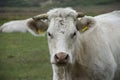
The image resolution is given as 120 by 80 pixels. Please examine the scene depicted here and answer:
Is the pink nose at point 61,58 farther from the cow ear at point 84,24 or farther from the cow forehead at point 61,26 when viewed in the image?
the cow ear at point 84,24

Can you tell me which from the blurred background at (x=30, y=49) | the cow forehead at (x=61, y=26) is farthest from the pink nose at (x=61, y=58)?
the blurred background at (x=30, y=49)

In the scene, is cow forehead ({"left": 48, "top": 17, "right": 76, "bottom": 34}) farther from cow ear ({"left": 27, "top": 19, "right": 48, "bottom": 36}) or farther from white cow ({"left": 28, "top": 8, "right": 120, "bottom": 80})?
cow ear ({"left": 27, "top": 19, "right": 48, "bottom": 36})

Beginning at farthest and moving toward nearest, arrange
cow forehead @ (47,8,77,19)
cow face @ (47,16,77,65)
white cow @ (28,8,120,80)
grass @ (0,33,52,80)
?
grass @ (0,33,52,80) → cow forehead @ (47,8,77,19) → white cow @ (28,8,120,80) → cow face @ (47,16,77,65)

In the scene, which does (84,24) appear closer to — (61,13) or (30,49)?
(61,13)

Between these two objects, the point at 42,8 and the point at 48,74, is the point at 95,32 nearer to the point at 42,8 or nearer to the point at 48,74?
the point at 48,74

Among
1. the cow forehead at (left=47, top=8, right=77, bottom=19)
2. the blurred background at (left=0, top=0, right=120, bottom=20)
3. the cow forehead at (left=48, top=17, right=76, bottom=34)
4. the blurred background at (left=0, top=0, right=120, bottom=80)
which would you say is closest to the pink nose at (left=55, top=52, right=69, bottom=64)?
the cow forehead at (left=48, top=17, right=76, bottom=34)

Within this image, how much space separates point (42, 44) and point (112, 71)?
35.8 ft

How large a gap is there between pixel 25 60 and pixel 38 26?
6.77m

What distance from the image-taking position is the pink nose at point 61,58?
24.2 feet

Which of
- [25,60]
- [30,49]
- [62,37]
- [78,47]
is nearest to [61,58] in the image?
[62,37]

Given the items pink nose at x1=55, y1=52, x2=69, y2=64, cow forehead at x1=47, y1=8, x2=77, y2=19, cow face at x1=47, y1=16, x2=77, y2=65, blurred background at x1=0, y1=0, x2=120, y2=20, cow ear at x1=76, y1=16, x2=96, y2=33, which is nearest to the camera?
pink nose at x1=55, y1=52, x2=69, y2=64

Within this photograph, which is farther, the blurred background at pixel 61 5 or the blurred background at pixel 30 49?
the blurred background at pixel 61 5

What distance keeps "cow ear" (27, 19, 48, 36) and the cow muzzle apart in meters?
0.93

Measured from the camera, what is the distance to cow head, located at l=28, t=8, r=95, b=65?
Answer: 749cm
